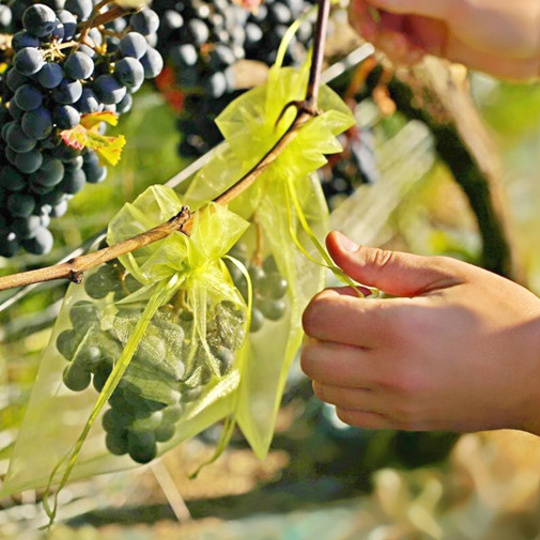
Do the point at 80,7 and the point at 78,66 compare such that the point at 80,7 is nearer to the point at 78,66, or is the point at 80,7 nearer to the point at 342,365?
the point at 78,66

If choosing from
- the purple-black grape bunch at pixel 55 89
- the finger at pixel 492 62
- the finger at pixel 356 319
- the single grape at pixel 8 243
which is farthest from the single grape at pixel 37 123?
the finger at pixel 492 62

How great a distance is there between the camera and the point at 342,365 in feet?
1.69

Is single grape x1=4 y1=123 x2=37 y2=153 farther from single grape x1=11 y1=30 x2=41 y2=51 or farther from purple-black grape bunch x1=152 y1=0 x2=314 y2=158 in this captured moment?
purple-black grape bunch x1=152 y1=0 x2=314 y2=158

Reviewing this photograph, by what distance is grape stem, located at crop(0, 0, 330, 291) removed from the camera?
0.39m

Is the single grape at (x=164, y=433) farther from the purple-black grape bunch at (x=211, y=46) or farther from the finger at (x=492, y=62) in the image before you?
the finger at (x=492, y=62)

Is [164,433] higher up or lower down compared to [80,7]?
lower down

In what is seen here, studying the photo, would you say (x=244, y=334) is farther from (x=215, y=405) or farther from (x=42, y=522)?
(x=42, y=522)

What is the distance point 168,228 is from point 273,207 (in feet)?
0.51

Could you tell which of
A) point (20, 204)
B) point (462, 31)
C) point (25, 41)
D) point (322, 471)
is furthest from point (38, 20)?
point (322, 471)

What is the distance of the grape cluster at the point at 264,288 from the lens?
1.94 feet

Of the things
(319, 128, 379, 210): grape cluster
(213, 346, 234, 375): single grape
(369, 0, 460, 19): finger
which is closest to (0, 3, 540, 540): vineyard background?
(319, 128, 379, 210): grape cluster

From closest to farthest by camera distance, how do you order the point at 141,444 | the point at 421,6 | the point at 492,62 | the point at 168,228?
the point at 168,228
the point at 141,444
the point at 421,6
the point at 492,62

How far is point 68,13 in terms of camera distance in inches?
20.1

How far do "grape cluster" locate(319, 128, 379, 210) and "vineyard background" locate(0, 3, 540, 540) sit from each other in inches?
2.5
